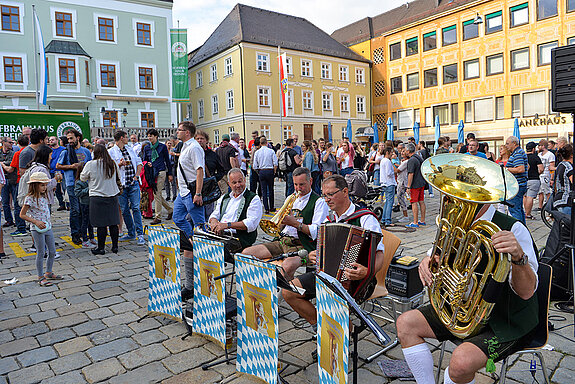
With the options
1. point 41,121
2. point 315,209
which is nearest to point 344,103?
point 41,121

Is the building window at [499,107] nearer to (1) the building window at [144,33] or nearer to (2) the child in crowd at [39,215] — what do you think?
(1) the building window at [144,33]

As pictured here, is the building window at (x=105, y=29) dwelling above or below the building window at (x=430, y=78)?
above

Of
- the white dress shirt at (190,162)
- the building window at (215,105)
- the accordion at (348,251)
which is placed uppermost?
the building window at (215,105)

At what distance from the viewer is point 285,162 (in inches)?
451

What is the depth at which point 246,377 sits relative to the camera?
3.35m

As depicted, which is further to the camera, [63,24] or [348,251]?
[63,24]


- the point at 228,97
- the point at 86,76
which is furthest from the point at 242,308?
the point at 228,97

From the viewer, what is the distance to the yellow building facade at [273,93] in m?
36.2

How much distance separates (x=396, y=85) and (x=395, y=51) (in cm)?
350

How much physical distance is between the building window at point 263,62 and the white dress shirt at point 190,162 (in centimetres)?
3215

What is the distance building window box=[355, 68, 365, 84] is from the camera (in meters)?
43.8

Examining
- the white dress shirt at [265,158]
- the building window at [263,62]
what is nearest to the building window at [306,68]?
the building window at [263,62]

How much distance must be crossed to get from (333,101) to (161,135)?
21153mm

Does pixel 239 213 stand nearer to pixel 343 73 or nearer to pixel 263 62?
pixel 263 62
